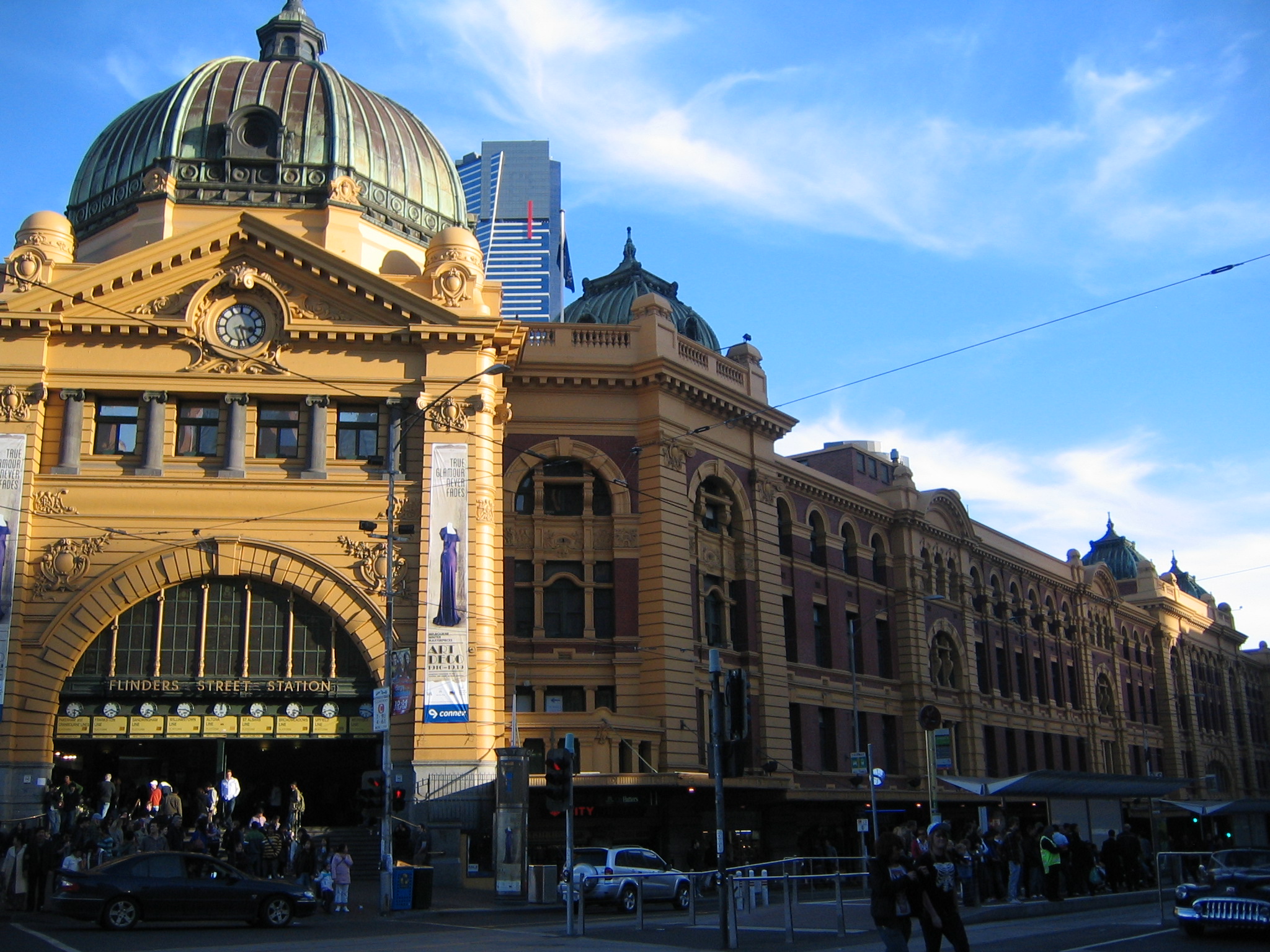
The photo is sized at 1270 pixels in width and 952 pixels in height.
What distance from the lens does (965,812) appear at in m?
55.6

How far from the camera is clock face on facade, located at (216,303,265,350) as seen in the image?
37.7 metres

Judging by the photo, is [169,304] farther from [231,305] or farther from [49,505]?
[49,505]

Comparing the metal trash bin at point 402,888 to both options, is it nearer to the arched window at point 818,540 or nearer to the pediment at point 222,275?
the pediment at point 222,275

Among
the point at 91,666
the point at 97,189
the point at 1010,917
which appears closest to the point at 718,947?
the point at 1010,917

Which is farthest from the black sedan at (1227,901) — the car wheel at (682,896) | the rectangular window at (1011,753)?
the rectangular window at (1011,753)

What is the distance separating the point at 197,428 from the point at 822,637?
25937 mm

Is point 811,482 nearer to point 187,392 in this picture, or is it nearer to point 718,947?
Result: point 187,392

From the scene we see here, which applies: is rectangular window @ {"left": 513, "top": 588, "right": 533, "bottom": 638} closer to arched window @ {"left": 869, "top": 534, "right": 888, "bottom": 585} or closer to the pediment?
the pediment

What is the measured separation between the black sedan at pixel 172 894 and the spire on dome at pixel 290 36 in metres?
36.8

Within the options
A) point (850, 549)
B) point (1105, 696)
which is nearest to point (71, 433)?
point (850, 549)

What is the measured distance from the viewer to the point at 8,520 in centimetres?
3547

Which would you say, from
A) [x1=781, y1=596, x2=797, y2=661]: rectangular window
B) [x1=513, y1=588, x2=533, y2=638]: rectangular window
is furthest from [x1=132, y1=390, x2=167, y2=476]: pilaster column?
[x1=781, y1=596, x2=797, y2=661]: rectangular window

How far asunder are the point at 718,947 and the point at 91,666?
2303 cm

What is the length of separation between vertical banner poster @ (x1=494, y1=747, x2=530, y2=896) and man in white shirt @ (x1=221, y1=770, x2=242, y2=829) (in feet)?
22.7
